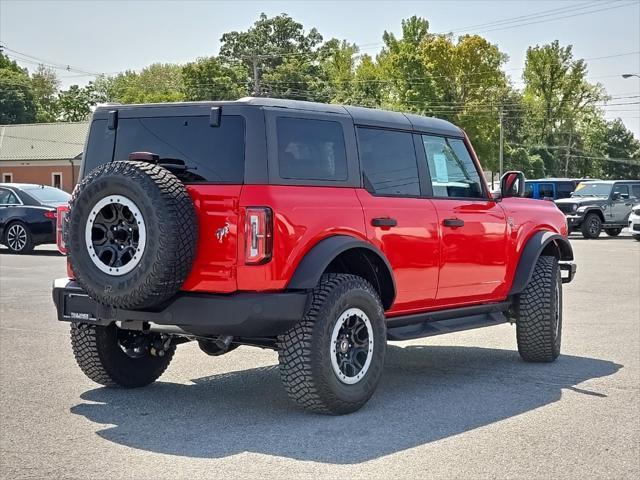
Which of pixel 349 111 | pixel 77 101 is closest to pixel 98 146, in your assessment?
pixel 349 111

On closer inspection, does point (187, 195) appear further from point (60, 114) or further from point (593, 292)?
point (60, 114)

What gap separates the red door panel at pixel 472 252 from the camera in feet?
26.6

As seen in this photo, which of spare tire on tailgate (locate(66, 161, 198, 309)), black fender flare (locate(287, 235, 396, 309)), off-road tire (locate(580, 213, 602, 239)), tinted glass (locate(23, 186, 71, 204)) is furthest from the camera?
off-road tire (locate(580, 213, 602, 239))

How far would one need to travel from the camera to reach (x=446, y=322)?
823 centimetres

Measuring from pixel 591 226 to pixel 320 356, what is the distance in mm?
29838

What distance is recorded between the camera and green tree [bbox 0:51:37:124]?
350ft

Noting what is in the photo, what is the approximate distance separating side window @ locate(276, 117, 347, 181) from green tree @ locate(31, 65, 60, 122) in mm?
112835

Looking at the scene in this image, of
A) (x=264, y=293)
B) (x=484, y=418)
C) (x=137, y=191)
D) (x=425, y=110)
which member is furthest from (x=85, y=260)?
(x=425, y=110)

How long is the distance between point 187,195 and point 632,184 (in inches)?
1261

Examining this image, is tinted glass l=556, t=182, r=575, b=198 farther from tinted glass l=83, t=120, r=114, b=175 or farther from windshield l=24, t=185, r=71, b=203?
tinted glass l=83, t=120, r=114, b=175

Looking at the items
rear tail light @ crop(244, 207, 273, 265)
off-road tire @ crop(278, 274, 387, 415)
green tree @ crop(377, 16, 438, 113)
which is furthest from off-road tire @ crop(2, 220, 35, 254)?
green tree @ crop(377, 16, 438, 113)

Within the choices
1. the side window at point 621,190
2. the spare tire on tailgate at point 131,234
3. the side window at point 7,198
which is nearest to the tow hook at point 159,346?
the spare tire on tailgate at point 131,234

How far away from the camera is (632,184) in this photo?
36.3m

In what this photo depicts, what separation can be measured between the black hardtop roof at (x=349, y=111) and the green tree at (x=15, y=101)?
103 meters
